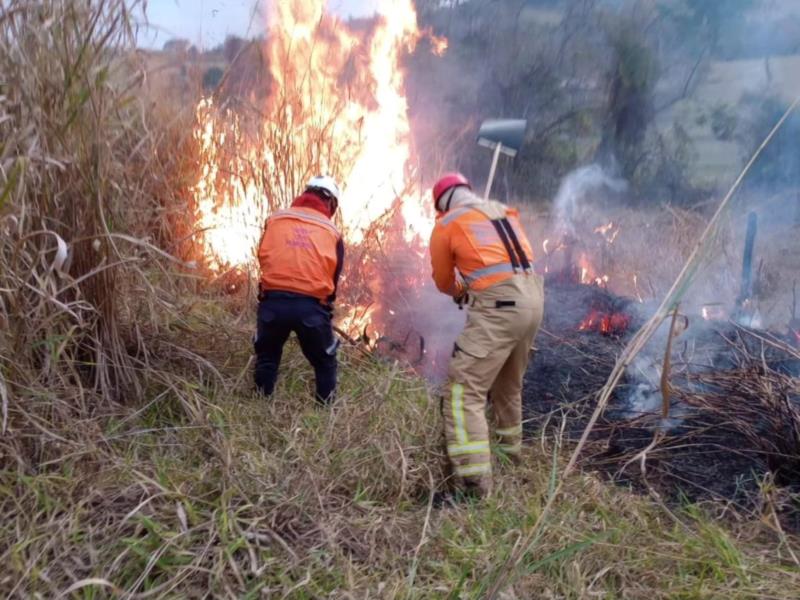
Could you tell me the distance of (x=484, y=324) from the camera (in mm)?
4031

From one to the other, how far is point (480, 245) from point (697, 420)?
1896 millimetres

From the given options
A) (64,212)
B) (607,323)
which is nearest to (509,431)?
(64,212)

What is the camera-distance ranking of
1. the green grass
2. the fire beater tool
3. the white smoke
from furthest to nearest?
the white smoke, the fire beater tool, the green grass

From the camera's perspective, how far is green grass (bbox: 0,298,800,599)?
8.54ft

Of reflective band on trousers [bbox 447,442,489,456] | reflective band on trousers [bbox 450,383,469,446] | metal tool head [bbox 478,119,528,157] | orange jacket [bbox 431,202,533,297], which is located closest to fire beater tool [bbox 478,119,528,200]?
metal tool head [bbox 478,119,528,157]

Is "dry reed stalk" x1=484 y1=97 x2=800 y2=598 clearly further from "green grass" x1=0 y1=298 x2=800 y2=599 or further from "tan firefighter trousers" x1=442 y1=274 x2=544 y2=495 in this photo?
"tan firefighter trousers" x1=442 y1=274 x2=544 y2=495

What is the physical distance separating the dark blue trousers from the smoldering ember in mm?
16

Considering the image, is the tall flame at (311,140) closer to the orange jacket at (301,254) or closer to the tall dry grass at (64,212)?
the orange jacket at (301,254)

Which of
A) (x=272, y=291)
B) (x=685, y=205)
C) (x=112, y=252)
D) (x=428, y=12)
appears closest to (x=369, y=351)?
(x=272, y=291)

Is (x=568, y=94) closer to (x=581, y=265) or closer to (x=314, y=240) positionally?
(x=581, y=265)

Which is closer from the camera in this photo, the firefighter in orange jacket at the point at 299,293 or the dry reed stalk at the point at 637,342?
the dry reed stalk at the point at 637,342

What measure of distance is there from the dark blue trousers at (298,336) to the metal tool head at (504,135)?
6.43 feet

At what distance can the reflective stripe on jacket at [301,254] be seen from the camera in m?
4.70

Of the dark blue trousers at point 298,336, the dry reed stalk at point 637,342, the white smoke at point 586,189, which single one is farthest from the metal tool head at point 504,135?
the white smoke at point 586,189
